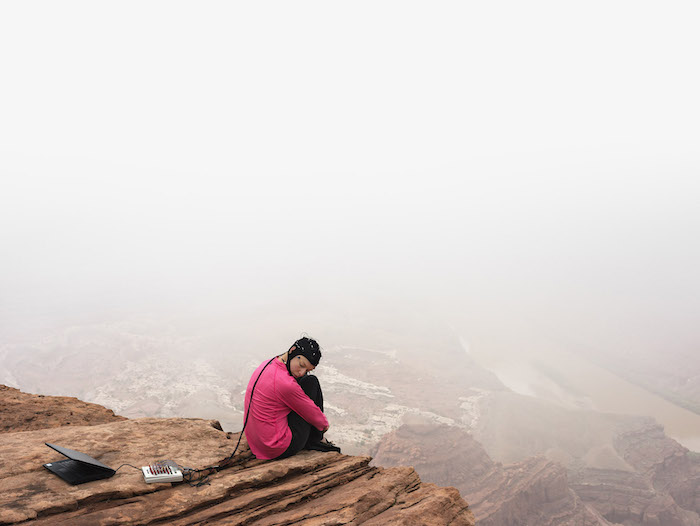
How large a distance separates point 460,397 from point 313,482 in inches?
2481

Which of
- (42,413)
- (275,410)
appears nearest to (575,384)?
(275,410)

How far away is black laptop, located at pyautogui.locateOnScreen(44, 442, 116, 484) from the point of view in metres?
3.80

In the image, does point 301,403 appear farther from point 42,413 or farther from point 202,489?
point 42,413

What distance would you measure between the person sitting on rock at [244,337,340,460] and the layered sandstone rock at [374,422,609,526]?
28740mm

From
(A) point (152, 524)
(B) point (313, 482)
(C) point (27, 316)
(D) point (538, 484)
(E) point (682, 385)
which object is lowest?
(E) point (682, 385)

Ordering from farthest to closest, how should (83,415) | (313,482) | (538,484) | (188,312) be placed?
(188,312)
(538,484)
(83,415)
(313,482)

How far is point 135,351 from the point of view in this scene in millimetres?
75188

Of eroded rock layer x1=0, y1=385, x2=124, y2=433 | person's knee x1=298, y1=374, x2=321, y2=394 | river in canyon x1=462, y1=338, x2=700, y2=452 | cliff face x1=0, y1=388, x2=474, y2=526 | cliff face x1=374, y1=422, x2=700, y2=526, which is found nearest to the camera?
cliff face x1=0, y1=388, x2=474, y2=526

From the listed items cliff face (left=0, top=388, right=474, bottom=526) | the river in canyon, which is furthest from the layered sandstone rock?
the river in canyon

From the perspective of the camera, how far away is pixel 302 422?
490 centimetres

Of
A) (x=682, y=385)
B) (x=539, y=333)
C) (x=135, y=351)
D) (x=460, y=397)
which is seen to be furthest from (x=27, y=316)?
(x=682, y=385)

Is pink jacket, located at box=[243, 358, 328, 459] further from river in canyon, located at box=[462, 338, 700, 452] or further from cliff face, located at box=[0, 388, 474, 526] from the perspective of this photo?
river in canyon, located at box=[462, 338, 700, 452]

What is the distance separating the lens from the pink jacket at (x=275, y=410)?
176 inches

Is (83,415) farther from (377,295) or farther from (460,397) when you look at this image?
(377,295)
